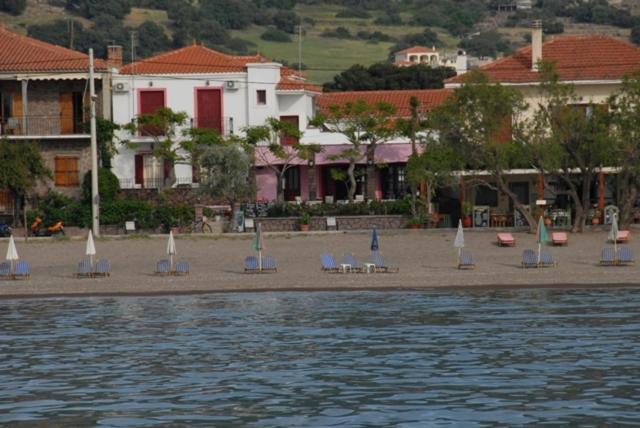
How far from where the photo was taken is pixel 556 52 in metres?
69.4

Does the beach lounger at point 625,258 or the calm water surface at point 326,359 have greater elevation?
the beach lounger at point 625,258

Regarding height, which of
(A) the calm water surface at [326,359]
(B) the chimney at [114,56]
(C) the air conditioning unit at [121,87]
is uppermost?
(B) the chimney at [114,56]

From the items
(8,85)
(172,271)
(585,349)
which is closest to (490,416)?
(585,349)

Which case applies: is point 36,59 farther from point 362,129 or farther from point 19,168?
point 362,129

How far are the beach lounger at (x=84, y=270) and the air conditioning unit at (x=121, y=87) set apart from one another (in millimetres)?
21863

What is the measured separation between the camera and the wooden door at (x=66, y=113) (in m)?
67.1

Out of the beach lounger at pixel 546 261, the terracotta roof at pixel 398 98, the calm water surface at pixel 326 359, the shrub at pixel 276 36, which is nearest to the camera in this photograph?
the calm water surface at pixel 326 359

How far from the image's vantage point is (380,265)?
1880 inches

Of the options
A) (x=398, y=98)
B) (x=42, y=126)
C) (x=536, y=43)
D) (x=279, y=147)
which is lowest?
(x=279, y=147)

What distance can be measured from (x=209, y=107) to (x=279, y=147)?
5.05 m

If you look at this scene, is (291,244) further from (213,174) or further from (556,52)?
(556,52)

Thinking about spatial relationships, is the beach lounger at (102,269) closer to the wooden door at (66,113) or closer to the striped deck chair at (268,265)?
the striped deck chair at (268,265)

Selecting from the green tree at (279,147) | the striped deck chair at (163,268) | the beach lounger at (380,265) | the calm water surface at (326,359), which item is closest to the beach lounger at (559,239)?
the beach lounger at (380,265)

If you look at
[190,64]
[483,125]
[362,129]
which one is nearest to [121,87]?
[190,64]
